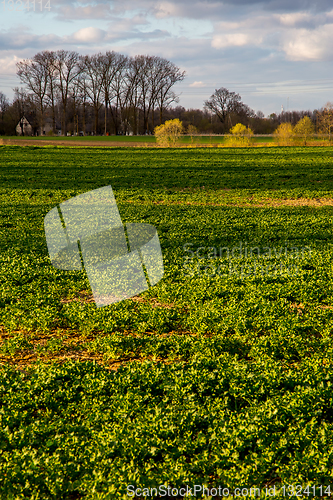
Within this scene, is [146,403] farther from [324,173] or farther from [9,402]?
[324,173]

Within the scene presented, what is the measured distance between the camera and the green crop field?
3.99 metres

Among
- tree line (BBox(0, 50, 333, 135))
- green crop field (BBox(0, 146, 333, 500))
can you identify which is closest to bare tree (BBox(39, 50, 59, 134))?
tree line (BBox(0, 50, 333, 135))

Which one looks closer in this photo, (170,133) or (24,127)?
(170,133)

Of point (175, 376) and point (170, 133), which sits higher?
point (170, 133)

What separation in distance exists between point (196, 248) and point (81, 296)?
4758mm

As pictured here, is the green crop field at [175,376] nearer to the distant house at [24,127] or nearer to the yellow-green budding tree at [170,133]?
the yellow-green budding tree at [170,133]

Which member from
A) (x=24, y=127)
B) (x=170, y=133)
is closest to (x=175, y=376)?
(x=170, y=133)

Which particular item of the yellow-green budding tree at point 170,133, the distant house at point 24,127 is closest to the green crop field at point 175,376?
the yellow-green budding tree at point 170,133

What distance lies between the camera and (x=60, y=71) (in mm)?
99625

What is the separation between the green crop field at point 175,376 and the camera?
3988 mm

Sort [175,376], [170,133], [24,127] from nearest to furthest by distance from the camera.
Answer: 1. [175,376]
2. [170,133]
3. [24,127]

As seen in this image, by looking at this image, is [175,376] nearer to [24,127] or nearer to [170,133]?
[170,133]

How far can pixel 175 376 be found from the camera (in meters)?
5.53

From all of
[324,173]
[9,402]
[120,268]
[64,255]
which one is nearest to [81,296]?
[120,268]
